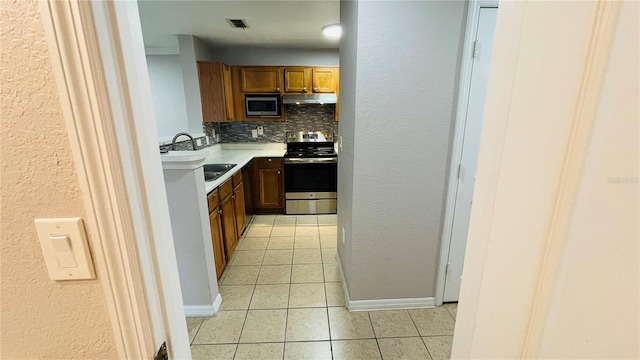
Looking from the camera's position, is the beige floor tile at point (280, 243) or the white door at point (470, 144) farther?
the beige floor tile at point (280, 243)

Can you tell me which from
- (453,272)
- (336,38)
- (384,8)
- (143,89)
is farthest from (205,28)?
(453,272)

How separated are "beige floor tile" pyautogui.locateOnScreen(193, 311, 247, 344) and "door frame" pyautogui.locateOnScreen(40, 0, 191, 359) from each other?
5.05ft

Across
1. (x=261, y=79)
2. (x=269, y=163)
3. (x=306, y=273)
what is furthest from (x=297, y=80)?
→ (x=306, y=273)

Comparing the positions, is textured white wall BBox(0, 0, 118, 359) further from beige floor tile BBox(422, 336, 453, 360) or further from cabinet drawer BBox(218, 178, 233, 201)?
cabinet drawer BBox(218, 178, 233, 201)

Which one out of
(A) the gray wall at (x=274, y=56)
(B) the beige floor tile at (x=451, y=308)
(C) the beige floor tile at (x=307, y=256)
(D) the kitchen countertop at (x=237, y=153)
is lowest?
(C) the beige floor tile at (x=307, y=256)

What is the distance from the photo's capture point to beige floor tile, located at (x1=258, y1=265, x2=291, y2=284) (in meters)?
2.53

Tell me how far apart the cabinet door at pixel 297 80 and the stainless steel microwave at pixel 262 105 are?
242 millimetres

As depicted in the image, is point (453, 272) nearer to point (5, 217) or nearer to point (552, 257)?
point (552, 257)

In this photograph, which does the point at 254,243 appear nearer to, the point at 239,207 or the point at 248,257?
the point at 248,257

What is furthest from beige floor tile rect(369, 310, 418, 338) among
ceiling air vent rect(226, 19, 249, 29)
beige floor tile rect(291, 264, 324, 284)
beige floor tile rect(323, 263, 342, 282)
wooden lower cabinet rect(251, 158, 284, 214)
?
ceiling air vent rect(226, 19, 249, 29)

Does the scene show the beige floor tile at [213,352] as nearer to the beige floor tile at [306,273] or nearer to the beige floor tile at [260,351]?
the beige floor tile at [260,351]

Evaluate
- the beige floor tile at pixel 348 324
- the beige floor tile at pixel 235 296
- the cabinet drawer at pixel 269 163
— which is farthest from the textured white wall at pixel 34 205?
the cabinet drawer at pixel 269 163

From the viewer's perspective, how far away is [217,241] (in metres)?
2.44

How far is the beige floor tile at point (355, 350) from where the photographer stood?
5.70 feet
